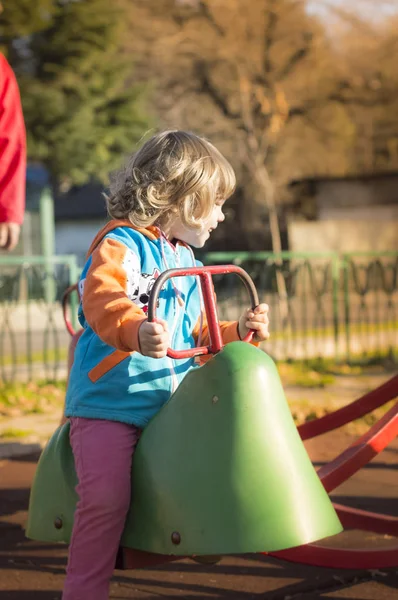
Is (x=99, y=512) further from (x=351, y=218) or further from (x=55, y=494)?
(x=351, y=218)

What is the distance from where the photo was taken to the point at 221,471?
210cm

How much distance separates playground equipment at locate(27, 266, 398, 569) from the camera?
2.09 metres

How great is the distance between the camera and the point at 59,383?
27.2ft

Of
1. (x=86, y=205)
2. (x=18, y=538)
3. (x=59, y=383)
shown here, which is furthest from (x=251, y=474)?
(x=86, y=205)

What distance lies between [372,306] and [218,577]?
8336 millimetres

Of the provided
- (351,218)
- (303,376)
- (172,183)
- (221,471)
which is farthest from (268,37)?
(221,471)

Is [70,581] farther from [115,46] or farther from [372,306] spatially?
[115,46]

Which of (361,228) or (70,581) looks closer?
(70,581)

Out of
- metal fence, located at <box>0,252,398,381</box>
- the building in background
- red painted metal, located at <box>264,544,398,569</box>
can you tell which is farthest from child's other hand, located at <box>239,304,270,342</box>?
the building in background

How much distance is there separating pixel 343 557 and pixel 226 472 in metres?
0.83

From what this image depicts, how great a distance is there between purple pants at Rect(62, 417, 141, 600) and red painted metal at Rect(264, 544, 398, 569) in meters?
0.68

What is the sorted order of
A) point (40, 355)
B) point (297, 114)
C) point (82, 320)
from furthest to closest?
point (297, 114), point (40, 355), point (82, 320)

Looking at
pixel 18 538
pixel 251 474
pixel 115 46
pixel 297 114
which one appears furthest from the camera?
pixel 297 114

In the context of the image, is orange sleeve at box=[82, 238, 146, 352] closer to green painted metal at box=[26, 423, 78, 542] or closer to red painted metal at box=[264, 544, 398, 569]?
green painted metal at box=[26, 423, 78, 542]
